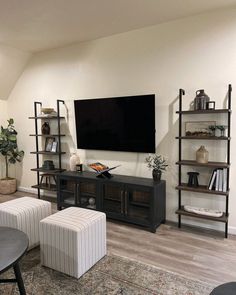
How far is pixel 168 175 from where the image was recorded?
347 cm

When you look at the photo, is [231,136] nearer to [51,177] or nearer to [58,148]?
[58,148]

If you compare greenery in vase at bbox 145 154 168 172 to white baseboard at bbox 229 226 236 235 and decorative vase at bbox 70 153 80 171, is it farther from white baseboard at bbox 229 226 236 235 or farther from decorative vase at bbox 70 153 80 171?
decorative vase at bbox 70 153 80 171

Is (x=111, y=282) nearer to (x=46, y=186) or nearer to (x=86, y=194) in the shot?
(x=86, y=194)

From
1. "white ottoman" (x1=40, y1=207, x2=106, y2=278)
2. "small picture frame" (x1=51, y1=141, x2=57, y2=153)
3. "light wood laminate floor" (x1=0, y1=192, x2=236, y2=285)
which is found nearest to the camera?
"white ottoman" (x1=40, y1=207, x2=106, y2=278)

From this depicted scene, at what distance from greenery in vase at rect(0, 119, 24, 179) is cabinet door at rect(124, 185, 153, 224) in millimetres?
2830

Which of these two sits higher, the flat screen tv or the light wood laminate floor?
the flat screen tv

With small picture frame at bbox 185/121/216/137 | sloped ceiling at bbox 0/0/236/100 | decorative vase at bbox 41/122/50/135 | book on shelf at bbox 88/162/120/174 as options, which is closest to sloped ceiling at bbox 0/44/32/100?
sloped ceiling at bbox 0/0/236/100

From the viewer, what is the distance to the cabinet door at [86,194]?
3.72m

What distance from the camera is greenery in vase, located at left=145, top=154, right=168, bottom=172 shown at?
3.40 m

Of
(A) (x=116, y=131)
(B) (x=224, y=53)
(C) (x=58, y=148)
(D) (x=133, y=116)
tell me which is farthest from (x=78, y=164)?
(B) (x=224, y=53)

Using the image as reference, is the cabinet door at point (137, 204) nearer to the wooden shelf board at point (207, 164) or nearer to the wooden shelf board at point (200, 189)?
the wooden shelf board at point (200, 189)

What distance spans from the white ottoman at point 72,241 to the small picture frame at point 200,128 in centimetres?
161

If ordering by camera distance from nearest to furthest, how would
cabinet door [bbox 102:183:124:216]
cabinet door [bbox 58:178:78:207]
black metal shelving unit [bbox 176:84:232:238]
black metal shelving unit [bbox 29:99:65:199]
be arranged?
black metal shelving unit [bbox 176:84:232:238], cabinet door [bbox 102:183:124:216], cabinet door [bbox 58:178:78:207], black metal shelving unit [bbox 29:99:65:199]

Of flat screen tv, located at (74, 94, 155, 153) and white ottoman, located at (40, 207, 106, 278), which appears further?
flat screen tv, located at (74, 94, 155, 153)
